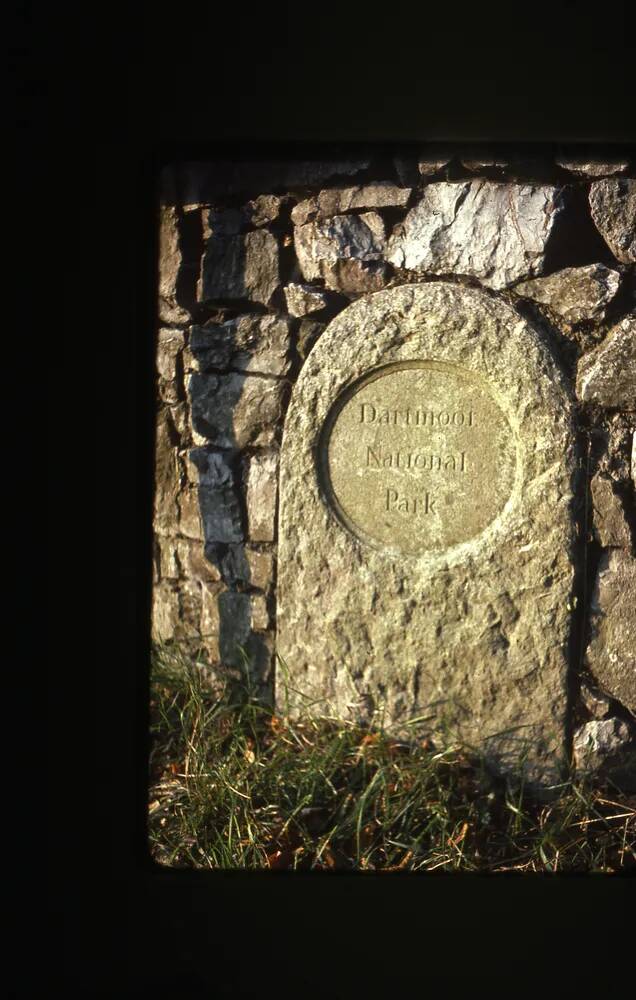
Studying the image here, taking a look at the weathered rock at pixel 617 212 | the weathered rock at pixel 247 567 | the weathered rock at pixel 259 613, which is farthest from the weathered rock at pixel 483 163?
the weathered rock at pixel 259 613

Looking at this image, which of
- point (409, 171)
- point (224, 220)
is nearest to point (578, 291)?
point (409, 171)

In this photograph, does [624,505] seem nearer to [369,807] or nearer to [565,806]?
[565,806]

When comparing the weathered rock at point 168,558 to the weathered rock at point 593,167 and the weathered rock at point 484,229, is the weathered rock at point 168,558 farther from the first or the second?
the weathered rock at point 593,167

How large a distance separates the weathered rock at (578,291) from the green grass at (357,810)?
121 cm

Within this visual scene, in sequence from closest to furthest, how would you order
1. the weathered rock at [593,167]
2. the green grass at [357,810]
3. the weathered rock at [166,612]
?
the green grass at [357,810]
the weathered rock at [593,167]
the weathered rock at [166,612]

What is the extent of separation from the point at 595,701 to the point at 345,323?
1.22 m

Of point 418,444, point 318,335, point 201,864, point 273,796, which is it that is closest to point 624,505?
point 418,444

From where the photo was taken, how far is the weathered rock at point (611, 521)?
2150 millimetres

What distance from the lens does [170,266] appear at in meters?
2.36

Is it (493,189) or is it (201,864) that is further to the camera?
(493,189)

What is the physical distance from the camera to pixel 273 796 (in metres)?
2.08

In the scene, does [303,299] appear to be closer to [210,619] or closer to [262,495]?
[262,495]

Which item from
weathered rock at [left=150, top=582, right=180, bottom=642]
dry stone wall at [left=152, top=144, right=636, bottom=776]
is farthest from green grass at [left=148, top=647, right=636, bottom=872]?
weathered rock at [left=150, top=582, right=180, bottom=642]

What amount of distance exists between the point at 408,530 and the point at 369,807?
72 cm
